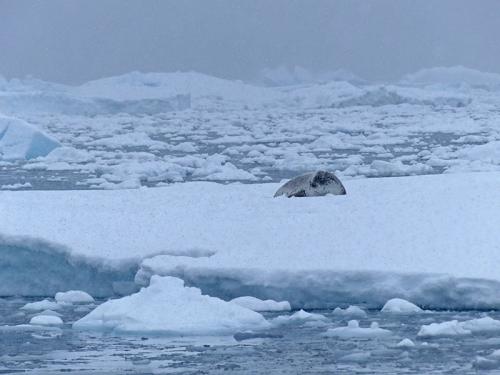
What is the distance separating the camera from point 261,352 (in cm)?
596

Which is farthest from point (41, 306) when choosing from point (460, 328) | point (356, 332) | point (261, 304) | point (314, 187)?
point (314, 187)

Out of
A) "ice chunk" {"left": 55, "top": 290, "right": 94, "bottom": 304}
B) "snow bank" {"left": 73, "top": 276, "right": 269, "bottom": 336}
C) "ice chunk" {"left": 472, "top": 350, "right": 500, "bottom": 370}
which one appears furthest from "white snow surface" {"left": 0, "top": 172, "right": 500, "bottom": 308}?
"ice chunk" {"left": 472, "top": 350, "right": 500, "bottom": 370}

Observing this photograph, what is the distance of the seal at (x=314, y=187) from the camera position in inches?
398

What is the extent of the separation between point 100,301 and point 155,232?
93cm

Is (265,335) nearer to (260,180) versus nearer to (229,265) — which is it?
(229,265)

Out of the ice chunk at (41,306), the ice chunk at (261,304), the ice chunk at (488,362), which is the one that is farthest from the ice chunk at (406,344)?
the ice chunk at (41,306)

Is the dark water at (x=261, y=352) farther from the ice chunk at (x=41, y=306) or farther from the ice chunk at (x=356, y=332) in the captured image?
the ice chunk at (x=41, y=306)

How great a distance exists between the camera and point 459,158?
19.5 meters

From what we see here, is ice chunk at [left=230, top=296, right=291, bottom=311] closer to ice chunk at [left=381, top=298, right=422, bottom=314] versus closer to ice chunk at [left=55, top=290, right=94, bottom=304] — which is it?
ice chunk at [left=381, top=298, right=422, bottom=314]

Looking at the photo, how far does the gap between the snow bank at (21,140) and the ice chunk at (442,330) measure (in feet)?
57.8

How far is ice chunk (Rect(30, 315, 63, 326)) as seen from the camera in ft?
22.5

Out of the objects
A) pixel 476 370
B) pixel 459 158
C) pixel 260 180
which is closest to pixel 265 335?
pixel 476 370

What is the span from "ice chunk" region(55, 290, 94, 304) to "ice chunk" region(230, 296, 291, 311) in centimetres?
114

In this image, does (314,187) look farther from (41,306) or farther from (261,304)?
(41,306)
